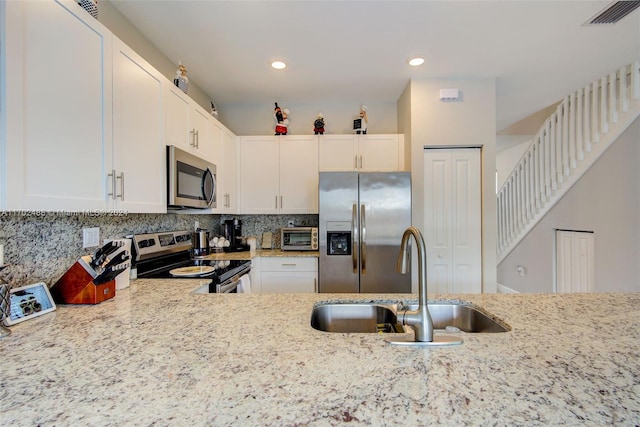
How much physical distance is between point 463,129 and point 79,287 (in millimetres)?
3215

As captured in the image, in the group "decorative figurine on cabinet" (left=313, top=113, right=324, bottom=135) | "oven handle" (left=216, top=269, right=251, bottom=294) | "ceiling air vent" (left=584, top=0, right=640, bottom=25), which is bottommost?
"oven handle" (left=216, top=269, right=251, bottom=294)

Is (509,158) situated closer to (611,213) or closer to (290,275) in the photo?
(611,213)

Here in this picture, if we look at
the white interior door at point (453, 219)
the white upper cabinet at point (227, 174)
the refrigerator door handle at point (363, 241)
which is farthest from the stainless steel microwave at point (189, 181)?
the white interior door at point (453, 219)

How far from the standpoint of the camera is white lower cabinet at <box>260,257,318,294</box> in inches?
114

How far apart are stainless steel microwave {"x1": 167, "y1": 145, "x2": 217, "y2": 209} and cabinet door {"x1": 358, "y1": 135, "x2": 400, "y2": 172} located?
1.61 metres

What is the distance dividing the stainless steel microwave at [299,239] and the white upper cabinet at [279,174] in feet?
0.78

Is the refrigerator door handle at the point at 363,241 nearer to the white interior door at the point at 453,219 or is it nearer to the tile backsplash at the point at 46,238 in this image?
the white interior door at the point at 453,219

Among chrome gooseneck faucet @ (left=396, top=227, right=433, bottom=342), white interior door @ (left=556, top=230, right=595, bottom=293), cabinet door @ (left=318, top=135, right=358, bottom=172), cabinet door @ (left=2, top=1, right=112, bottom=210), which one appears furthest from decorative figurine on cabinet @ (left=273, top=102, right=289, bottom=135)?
white interior door @ (left=556, top=230, right=595, bottom=293)

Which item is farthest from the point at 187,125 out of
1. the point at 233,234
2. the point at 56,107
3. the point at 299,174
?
the point at 233,234

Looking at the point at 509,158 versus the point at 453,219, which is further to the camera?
the point at 509,158

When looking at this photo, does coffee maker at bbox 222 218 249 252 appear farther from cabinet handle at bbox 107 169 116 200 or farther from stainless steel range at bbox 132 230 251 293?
cabinet handle at bbox 107 169 116 200

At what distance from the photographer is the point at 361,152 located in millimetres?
3242

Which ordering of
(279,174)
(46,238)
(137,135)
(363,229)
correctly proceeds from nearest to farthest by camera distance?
(46,238)
(137,135)
(363,229)
(279,174)

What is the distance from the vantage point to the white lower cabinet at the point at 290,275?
2896mm
